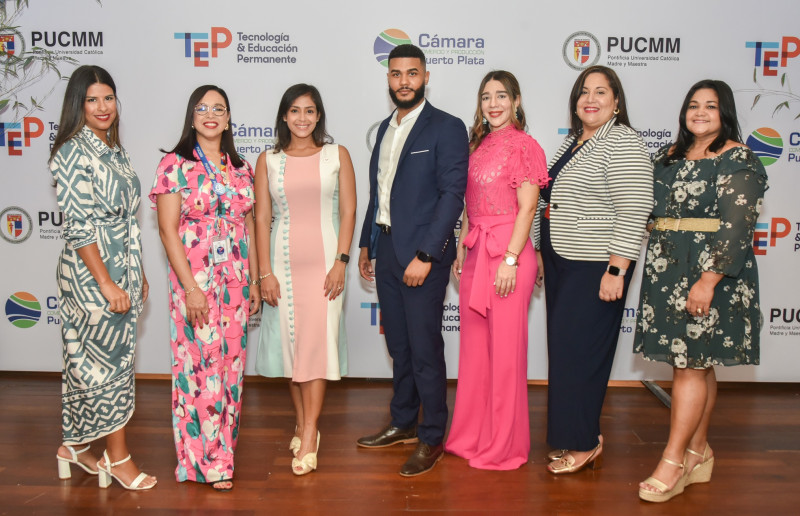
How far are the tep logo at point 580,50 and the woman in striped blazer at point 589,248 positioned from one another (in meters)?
1.39

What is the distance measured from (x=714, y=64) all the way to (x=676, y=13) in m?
0.42

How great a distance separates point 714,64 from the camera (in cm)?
423

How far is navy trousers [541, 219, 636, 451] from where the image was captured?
2895 mm

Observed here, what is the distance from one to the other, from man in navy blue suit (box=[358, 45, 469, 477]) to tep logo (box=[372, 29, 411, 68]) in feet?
3.89

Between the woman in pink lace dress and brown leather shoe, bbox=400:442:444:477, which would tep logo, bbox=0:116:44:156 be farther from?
brown leather shoe, bbox=400:442:444:477

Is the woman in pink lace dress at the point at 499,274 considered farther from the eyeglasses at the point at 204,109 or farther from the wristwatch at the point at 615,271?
the eyeglasses at the point at 204,109

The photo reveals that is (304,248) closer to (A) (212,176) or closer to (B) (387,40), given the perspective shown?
(A) (212,176)

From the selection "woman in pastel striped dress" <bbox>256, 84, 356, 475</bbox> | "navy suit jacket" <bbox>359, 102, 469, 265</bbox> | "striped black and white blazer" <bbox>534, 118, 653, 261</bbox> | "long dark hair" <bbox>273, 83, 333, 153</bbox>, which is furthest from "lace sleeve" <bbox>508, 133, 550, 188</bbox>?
"long dark hair" <bbox>273, 83, 333, 153</bbox>

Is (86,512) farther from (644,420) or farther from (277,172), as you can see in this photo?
(644,420)

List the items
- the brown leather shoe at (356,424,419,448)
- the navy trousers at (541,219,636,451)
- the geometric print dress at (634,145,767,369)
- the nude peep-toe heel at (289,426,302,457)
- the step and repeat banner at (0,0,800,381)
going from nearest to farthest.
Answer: the geometric print dress at (634,145,767,369) → the navy trousers at (541,219,636,451) → the nude peep-toe heel at (289,426,302,457) → the brown leather shoe at (356,424,419,448) → the step and repeat banner at (0,0,800,381)

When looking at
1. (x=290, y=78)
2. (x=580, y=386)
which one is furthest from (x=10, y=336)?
(x=580, y=386)

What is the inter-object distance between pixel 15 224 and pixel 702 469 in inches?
174

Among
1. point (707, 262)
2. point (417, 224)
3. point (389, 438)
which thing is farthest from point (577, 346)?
point (389, 438)

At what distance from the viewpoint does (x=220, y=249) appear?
2.82 meters
